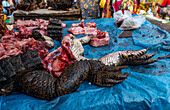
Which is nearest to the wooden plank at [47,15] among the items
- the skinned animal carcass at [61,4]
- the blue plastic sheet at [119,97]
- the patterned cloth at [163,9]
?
the skinned animal carcass at [61,4]

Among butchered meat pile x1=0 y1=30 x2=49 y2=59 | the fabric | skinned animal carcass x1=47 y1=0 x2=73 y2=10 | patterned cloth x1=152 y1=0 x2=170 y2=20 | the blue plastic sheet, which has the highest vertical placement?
skinned animal carcass x1=47 y1=0 x2=73 y2=10

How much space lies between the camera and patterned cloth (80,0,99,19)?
5.89m

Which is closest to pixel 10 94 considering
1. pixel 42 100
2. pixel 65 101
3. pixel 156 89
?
pixel 42 100

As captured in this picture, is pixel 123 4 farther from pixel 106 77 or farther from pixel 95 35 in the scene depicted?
pixel 106 77

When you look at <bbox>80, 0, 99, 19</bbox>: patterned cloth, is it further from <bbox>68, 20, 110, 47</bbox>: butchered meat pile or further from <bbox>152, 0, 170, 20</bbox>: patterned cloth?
<bbox>152, 0, 170, 20</bbox>: patterned cloth

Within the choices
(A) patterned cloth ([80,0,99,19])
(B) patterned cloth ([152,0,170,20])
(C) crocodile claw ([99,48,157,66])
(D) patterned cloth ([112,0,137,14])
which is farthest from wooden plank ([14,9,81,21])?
(B) patterned cloth ([152,0,170,20])

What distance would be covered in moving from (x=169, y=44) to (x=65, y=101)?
8.38 feet

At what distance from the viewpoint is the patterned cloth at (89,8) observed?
5895 mm

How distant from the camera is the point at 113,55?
1.88m

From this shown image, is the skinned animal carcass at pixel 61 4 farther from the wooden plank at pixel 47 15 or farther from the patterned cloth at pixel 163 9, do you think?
the patterned cloth at pixel 163 9

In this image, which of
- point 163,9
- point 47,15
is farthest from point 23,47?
point 163,9

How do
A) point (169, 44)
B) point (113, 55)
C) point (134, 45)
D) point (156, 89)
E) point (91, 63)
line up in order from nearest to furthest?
1. point (156, 89)
2. point (91, 63)
3. point (113, 55)
4. point (169, 44)
5. point (134, 45)

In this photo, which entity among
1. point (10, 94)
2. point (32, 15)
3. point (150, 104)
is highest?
point (32, 15)

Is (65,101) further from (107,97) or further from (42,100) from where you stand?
(107,97)
